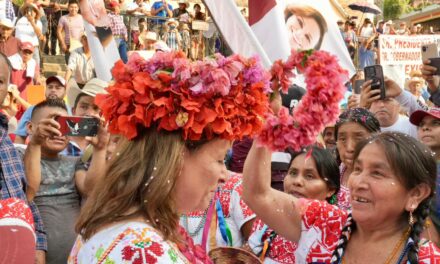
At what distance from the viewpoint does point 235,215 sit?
3822mm

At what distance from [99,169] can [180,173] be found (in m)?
1.83

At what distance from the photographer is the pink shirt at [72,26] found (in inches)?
488

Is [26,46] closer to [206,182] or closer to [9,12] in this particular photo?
[9,12]

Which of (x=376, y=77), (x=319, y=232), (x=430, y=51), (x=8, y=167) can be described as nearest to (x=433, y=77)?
(x=430, y=51)

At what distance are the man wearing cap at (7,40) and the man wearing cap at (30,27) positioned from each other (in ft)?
1.19

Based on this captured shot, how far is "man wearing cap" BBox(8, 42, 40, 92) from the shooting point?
9242 millimetres

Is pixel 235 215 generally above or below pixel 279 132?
below

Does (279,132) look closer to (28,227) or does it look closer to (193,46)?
(28,227)

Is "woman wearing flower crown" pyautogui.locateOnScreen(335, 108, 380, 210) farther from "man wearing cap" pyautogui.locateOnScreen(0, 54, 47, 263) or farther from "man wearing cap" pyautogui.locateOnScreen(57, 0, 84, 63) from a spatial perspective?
"man wearing cap" pyautogui.locateOnScreen(57, 0, 84, 63)

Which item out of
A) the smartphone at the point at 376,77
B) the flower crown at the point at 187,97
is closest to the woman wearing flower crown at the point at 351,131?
the smartphone at the point at 376,77

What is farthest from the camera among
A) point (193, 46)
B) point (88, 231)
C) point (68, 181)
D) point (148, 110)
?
point (193, 46)

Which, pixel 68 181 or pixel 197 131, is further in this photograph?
pixel 68 181

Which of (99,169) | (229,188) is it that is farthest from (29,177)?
(229,188)

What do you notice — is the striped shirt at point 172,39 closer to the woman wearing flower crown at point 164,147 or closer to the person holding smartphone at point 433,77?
the person holding smartphone at point 433,77
